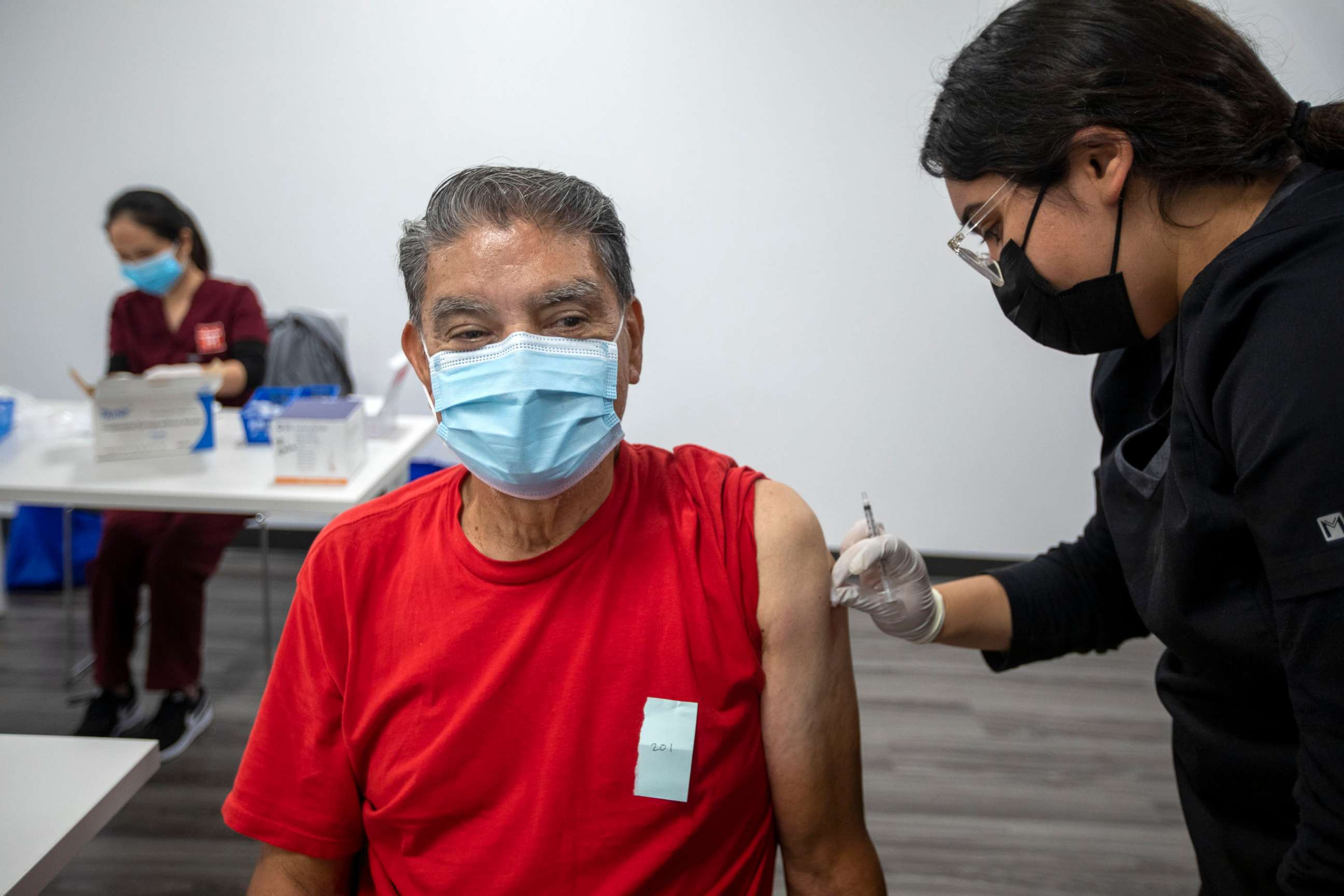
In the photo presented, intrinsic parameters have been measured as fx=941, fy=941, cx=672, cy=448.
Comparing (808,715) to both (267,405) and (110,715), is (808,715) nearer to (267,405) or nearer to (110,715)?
(267,405)

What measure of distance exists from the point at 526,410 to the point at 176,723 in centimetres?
211

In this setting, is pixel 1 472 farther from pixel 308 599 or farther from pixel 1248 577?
pixel 1248 577

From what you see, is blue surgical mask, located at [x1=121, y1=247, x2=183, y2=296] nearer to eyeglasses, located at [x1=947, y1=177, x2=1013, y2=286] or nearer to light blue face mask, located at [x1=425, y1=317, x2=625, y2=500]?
light blue face mask, located at [x1=425, y1=317, x2=625, y2=500]

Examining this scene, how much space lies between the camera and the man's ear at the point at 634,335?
1248mm

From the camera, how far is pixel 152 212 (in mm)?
2955

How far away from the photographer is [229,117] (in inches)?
142

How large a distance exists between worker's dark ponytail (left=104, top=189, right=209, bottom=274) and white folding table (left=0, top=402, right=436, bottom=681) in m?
0.74

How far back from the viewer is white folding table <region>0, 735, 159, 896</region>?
982mm

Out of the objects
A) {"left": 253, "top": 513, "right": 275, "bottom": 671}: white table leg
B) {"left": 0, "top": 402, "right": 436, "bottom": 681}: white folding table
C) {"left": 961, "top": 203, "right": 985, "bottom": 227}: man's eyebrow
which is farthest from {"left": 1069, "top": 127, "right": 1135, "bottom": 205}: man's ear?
{"left": 253, "top": 513, "right": 275, "bottom": 671}: white table leg

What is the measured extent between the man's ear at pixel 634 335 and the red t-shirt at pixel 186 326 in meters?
2.24

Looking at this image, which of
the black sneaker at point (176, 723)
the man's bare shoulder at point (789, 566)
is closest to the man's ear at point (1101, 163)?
the man's bare shoulder at point (789, 566)

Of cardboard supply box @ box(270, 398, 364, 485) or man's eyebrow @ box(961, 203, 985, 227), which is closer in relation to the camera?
man's eyebrow @ box(961, 203, 985, 227)

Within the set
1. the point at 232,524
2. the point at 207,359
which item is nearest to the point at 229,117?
the point at 207,359

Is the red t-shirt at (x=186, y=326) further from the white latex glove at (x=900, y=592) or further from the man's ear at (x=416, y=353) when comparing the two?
the white latex glove at (x=900, y=592)
